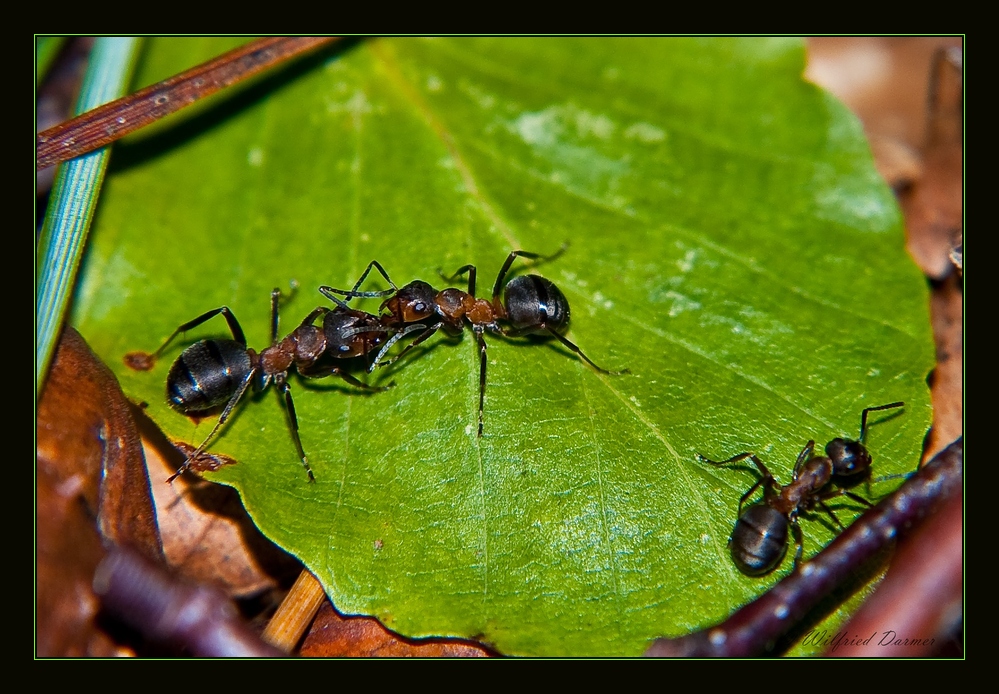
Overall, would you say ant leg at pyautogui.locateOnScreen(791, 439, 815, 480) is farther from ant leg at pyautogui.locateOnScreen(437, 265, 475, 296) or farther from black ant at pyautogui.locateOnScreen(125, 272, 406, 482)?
black ant at pyautogui.locateOnScreen(125, 272, 406, 482)

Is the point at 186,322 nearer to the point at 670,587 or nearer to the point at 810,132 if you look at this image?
the point at 670,587

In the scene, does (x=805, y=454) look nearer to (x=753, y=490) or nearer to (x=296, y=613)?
(x=753, y=490)

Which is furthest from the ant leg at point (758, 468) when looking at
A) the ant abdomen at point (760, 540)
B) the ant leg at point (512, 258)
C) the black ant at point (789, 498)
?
the ant leg at point (512, 258)

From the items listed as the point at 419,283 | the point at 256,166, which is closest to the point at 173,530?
the point at 419,283

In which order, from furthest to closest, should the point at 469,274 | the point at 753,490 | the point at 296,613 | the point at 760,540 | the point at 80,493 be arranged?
the point at 469,274, the point at 753,490, the point at 296,613, the point at 760,540, the point at 80,493

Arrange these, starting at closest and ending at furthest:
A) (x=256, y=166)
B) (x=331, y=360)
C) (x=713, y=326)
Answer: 1. (x=713, y=326)
2. (x=331, y=360)
3. (x=256, y=166)

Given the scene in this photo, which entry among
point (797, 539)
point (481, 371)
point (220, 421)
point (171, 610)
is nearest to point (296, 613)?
point (171, 610)
